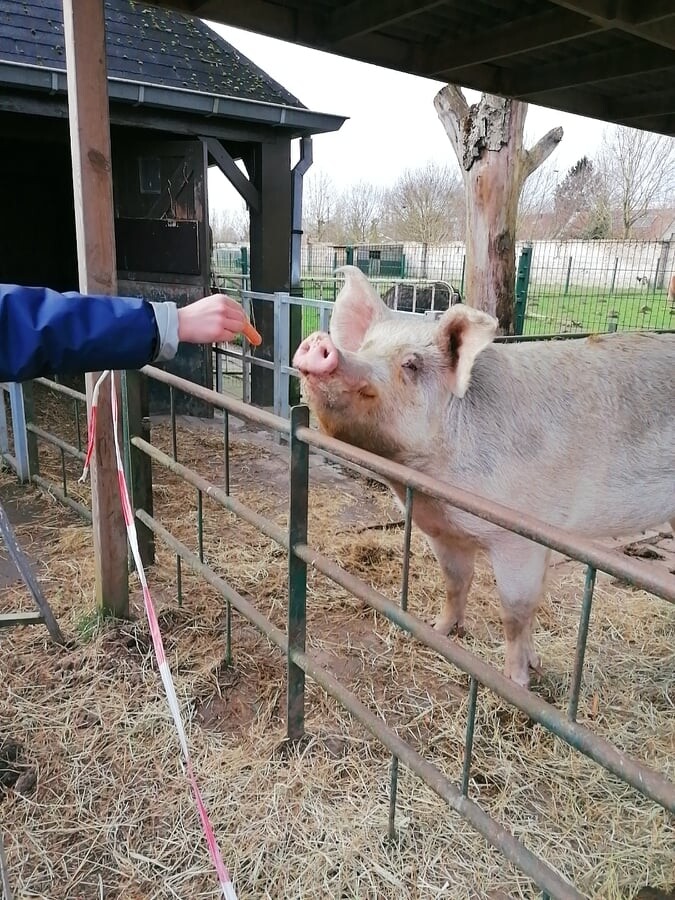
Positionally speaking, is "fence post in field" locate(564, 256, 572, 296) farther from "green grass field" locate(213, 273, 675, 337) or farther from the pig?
the pig

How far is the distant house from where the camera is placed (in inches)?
276

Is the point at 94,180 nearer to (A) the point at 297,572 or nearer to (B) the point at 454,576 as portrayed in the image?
(A) the point at 297,572

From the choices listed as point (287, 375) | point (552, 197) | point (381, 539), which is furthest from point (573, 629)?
point (552, 197)

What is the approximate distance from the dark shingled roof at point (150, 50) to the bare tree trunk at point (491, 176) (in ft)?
7.93

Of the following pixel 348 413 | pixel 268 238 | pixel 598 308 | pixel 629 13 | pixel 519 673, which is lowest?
pixel 519 673

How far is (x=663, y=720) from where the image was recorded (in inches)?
115

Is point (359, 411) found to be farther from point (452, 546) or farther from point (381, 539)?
point (381, 539)

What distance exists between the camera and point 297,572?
2.27 meters

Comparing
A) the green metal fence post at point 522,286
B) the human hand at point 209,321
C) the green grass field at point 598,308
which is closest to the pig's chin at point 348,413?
the human hand at point 209,321

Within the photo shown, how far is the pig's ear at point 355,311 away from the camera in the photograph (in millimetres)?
2992

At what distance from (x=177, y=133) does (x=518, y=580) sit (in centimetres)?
674

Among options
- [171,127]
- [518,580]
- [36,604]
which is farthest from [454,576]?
[171,127]

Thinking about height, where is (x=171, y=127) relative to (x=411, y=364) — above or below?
above

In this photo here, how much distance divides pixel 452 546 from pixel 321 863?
144 cm
